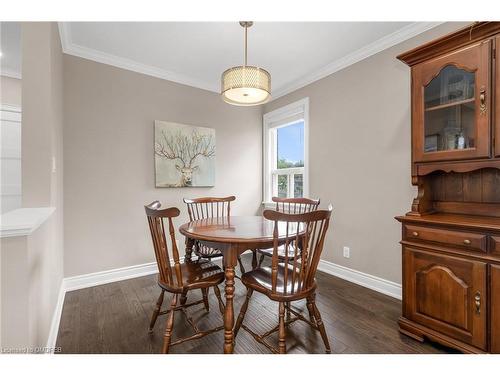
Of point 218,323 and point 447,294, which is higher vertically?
point 447,294

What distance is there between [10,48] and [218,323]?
3522 millimetres

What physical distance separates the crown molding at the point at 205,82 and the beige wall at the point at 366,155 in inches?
2.4

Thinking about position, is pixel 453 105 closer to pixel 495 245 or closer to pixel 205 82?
pixel 495 245

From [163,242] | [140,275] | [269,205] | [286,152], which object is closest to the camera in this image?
[163,242]

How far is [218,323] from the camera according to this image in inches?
76.9

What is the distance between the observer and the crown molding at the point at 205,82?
227cm

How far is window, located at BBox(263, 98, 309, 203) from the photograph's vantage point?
11.3 feet

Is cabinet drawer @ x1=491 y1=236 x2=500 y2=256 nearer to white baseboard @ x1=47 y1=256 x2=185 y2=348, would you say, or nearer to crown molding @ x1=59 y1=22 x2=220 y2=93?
white baseboard @ x1=47 y1=256 x2=185 y2=348

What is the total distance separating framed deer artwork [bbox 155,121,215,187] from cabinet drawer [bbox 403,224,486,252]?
2500 millimetres

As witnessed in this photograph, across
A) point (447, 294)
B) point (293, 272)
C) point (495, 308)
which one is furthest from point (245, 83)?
point (495, 308)

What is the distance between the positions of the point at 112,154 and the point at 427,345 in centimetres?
336

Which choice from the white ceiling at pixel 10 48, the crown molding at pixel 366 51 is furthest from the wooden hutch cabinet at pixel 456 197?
the white ceiling at pixel 10 48

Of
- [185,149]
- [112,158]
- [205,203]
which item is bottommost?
[205,203]

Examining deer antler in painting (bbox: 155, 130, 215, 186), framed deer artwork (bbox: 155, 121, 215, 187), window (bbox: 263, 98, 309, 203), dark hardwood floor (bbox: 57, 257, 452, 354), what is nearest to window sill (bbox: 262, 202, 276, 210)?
window (bbox: 263, 98, 309, 203)
